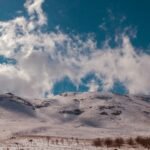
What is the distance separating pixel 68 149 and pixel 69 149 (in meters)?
0.09

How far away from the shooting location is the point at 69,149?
2520 centimetres

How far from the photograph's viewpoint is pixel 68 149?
2527cm
